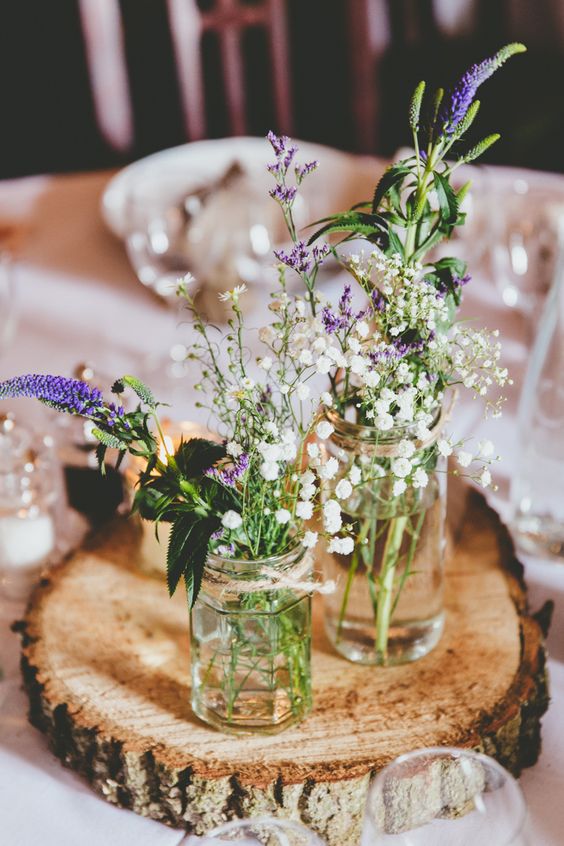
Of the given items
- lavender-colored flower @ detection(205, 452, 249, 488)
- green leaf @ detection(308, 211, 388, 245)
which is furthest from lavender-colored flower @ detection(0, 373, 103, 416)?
green leaf @ detection(308, 211, 388, 245)

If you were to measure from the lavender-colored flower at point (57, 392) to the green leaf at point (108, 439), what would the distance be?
22mm

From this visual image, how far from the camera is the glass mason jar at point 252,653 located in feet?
2.92

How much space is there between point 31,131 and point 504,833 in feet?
11.2

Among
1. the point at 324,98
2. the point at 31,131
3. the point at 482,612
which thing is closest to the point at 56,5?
the point at 31,131

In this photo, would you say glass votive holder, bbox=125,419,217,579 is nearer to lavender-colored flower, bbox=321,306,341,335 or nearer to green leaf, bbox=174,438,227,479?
green leaf, bbox=174,438,227,479

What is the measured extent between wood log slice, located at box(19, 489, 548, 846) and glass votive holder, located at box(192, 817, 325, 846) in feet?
0.57

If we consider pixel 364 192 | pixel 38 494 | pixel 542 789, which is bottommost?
pixel 542 789

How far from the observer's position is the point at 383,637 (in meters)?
1.03

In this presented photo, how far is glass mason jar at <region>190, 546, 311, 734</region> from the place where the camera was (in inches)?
35.0

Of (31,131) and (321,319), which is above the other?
(321,319)

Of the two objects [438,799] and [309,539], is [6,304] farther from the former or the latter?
[438,799]

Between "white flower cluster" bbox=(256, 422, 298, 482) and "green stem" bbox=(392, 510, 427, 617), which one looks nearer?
"white flower cluster" bbox=(256, 422, 298, 482)

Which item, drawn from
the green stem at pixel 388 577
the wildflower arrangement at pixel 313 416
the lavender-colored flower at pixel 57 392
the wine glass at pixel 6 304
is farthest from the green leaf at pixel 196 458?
the wine glass at pixel 6 304

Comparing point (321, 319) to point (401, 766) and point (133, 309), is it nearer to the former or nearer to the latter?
point (401, 766)
